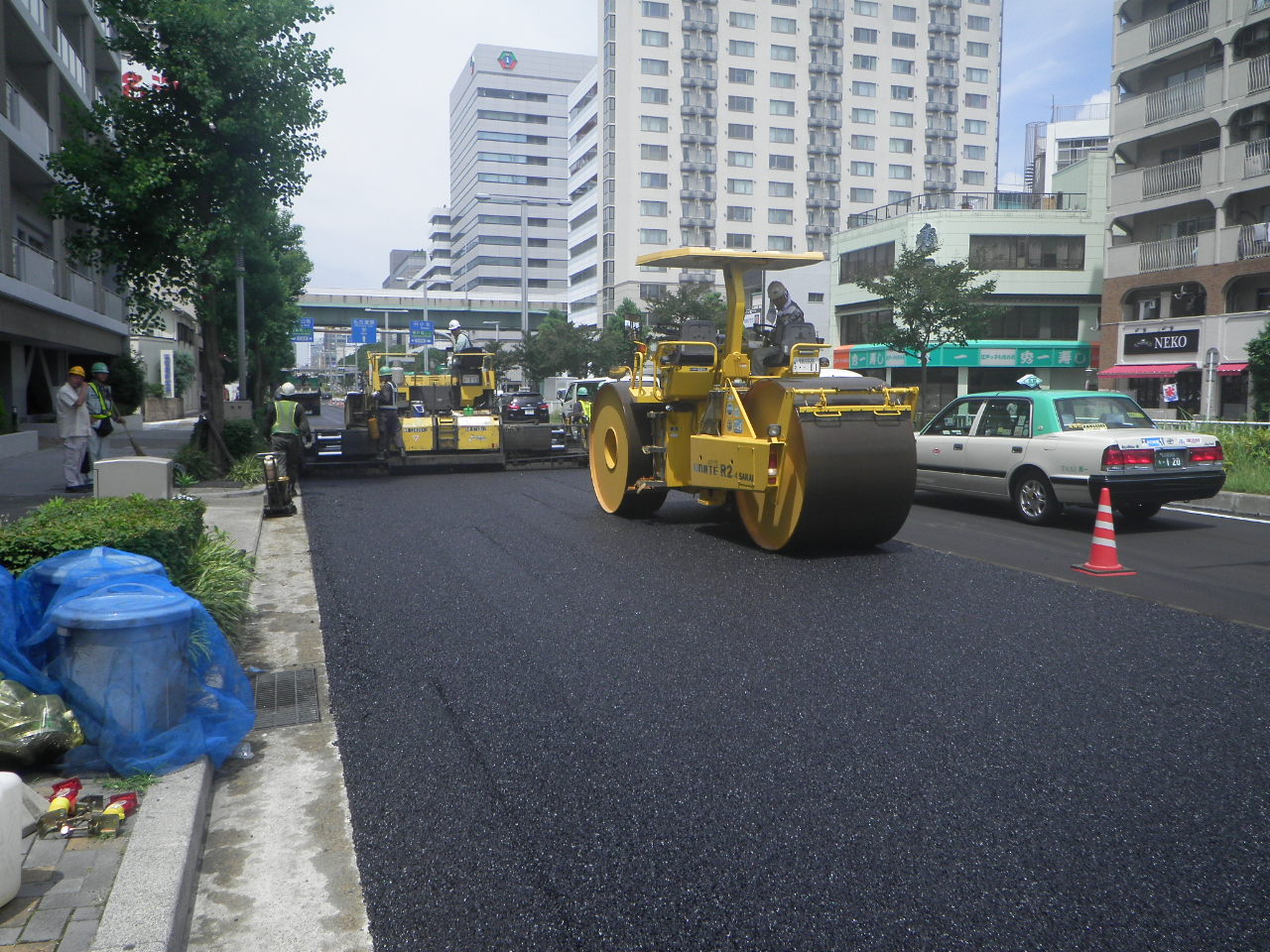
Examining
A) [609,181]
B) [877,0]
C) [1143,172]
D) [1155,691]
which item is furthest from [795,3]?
[1155,691]

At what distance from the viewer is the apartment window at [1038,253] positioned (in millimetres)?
50281

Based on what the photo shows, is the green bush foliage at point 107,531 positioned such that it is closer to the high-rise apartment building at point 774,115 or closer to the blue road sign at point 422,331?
the blue road sign at point 422,331

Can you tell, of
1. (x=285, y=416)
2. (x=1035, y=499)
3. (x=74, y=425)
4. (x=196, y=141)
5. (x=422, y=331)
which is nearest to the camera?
(x=1035, y=499)

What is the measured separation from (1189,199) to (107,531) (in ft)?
124

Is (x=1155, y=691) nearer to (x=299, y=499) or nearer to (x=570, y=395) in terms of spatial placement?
(x=299, y=499)

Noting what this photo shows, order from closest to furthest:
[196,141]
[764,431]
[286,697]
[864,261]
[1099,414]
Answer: [286,697]
[764,431]
[1099,414]
[196,141]
[864,261]

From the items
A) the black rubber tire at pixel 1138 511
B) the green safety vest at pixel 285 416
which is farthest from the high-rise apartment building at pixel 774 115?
the black rubber tire at pixel 1138 511

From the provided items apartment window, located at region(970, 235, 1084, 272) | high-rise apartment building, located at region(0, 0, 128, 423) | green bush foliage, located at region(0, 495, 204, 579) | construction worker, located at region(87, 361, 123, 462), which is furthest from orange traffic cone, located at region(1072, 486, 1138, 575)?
apartment window, located at region(970, 235, 1084, 272)

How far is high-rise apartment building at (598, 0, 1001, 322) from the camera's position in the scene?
82062mm

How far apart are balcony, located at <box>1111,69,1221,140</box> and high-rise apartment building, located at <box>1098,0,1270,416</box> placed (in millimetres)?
38

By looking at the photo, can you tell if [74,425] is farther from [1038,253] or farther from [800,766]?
[1038,253]

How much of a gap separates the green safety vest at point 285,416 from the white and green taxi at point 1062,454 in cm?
873

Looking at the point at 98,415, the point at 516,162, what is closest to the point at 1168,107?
the point at 98,415

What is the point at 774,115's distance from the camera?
84.1 meters
